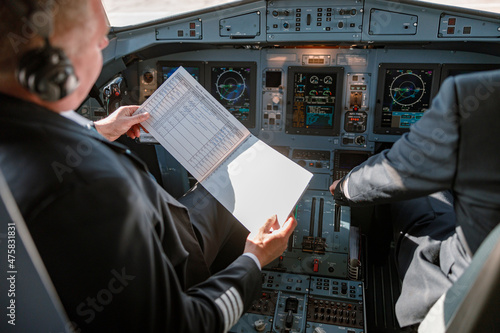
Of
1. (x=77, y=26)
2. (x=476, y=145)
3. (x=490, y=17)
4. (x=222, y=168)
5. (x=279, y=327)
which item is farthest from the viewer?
(x=490, y=17)

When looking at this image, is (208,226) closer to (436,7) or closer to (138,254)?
(138,254)

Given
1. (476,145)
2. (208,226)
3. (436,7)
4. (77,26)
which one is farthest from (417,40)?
(77,26)

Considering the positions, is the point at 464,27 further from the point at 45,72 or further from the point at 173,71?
the point at 45,72

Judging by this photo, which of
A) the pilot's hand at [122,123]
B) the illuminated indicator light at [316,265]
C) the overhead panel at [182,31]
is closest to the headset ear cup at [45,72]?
the pilot's hand at [122,123]

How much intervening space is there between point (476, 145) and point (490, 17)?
1628 millimetres

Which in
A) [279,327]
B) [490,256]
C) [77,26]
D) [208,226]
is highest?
[77,26]

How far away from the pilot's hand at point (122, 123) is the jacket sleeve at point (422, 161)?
1031 millimetres

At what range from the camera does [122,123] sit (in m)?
1.75

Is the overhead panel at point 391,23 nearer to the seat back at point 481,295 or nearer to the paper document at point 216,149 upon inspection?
the paper document at point 216,149

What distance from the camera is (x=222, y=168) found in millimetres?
1766

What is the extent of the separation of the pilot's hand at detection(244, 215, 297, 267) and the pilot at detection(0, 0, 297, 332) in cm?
45

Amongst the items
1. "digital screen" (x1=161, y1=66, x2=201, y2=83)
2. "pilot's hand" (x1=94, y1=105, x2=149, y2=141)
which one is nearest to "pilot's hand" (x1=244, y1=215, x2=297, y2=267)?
"pilot's hand" (x1=94, y1=105, x2=149, y2=141)

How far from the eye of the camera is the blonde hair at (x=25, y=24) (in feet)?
2.33

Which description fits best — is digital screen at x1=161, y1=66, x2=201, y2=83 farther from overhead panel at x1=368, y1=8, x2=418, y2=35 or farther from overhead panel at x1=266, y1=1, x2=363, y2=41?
overhead panel at x1=368, y1=8, x2=418, y2=35
